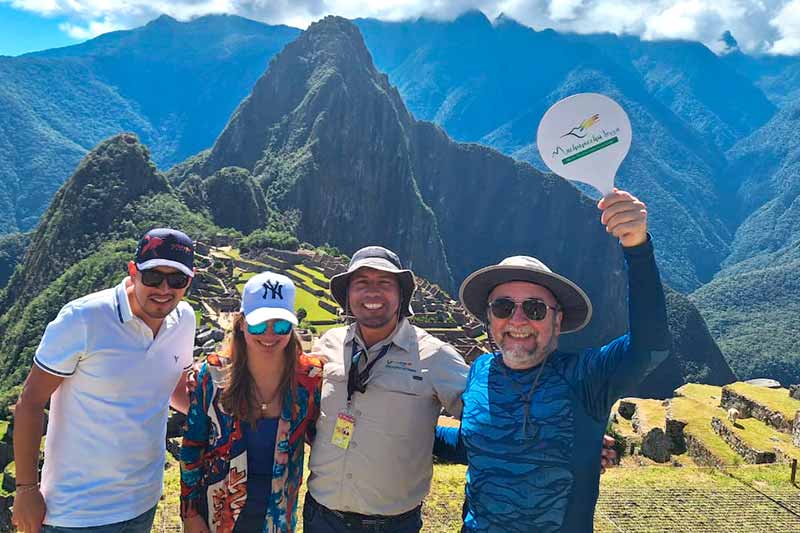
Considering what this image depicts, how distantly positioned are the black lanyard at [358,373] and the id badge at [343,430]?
3.7 inches

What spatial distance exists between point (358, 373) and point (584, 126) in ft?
5.93

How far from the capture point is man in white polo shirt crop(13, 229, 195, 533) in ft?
10.7

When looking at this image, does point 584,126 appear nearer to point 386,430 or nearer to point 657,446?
point 386,430

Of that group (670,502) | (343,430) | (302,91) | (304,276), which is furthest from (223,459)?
Result: (302,91)

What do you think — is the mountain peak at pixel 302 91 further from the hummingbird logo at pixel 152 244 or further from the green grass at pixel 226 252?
the hummingbird logo at pixel 152 244

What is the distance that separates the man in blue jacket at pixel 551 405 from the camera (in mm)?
2816

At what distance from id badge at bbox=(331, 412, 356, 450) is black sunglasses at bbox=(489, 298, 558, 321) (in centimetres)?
101

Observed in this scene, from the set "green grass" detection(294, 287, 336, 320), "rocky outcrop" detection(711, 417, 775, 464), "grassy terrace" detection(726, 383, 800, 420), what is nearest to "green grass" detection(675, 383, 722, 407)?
"grassy terrace" detection(726, 383, 800, 420)

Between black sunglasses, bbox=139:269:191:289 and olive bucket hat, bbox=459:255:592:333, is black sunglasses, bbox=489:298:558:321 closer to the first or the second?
olive bucket hat, bbox=459:255:592:333

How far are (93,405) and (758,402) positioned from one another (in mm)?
19544

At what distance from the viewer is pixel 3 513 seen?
12641 mm

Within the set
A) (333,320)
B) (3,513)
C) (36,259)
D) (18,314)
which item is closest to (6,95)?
(36,259)

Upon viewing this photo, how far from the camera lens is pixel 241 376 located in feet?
10.8

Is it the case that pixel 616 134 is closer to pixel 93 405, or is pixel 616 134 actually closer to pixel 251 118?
pixel 93 405
